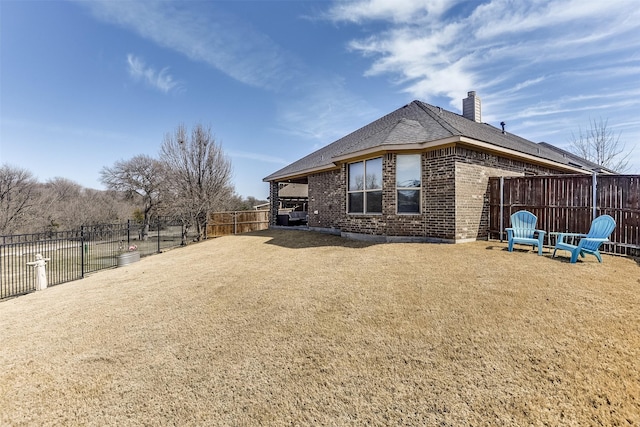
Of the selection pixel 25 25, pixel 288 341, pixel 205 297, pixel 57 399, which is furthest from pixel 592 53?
pixel 25 25

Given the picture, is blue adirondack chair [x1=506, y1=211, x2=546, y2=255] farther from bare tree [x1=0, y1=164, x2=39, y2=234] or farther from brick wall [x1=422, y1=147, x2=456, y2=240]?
bare tree [x1=0, y1=164, x2=39, y2=234]

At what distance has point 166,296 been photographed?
5293 mm

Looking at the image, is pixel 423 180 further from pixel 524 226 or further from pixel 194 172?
pixel 194 172

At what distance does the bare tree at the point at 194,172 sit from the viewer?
56.6ft

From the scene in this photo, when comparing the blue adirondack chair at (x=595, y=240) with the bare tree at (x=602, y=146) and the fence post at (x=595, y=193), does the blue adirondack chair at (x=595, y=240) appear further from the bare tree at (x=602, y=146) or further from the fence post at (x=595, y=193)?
the bare tree at (x=602, y=146)

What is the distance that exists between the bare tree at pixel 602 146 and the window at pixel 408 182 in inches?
937

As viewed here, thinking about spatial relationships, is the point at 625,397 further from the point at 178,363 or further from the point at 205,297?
the point at 205,297

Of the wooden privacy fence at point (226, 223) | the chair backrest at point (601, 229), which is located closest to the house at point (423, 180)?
the chair backrest at point (601, 229)

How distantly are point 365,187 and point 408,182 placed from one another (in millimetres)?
1480

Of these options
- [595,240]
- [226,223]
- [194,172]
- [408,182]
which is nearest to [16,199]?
[194,172]

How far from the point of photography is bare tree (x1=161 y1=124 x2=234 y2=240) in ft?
56.6

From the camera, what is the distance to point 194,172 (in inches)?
696

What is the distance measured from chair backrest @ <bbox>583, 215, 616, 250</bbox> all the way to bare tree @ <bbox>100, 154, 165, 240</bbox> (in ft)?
110

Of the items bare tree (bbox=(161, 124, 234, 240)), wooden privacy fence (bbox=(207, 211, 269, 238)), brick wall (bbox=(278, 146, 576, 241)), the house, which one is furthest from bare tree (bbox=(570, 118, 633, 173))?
bare tree (bbox=(161, 124, 234, 240))
